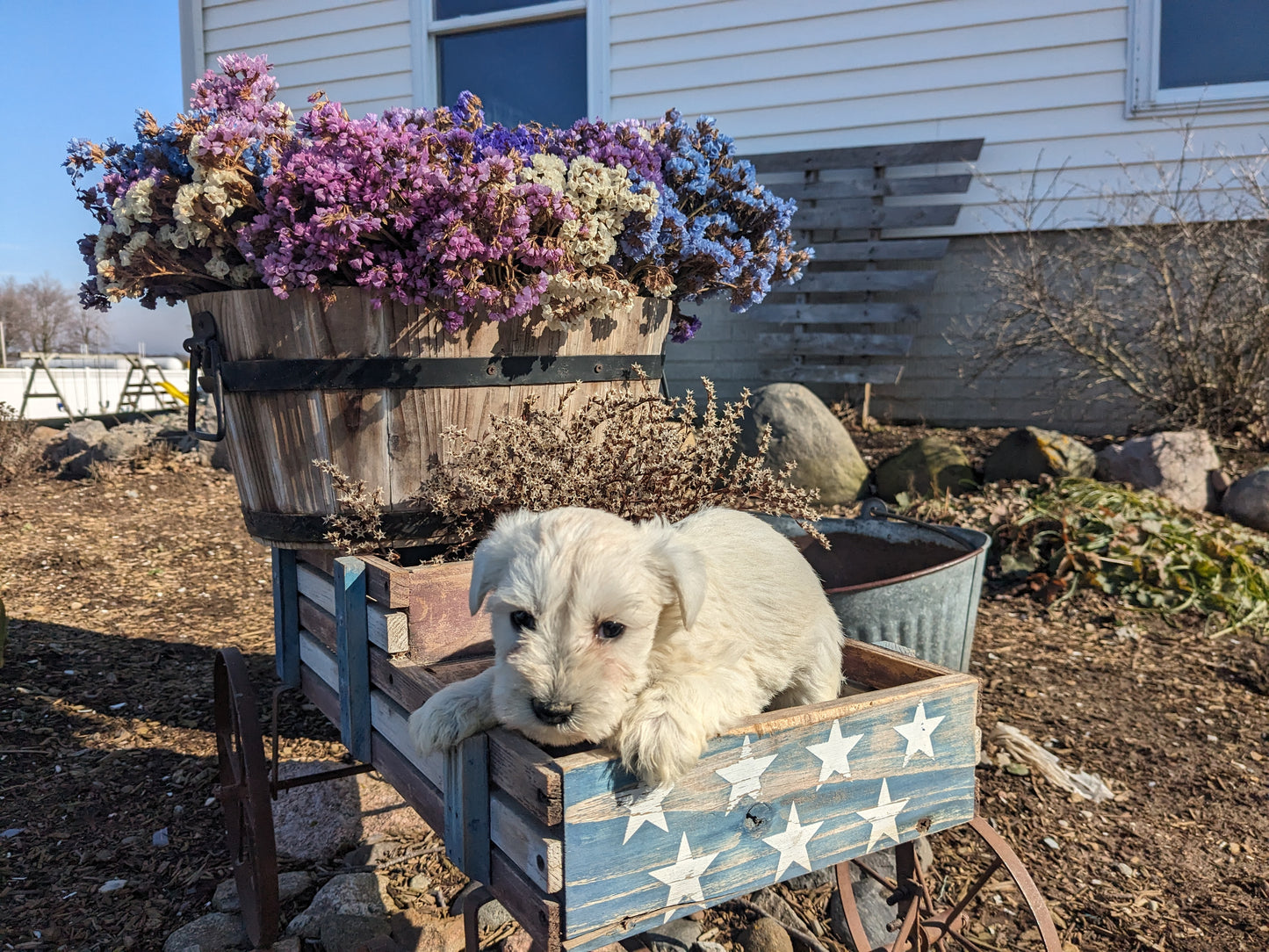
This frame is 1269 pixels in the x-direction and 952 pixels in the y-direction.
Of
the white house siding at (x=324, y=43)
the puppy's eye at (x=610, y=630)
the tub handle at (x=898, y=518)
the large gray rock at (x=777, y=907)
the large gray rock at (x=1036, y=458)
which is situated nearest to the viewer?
the puppy's eye at (x=610, y=630)

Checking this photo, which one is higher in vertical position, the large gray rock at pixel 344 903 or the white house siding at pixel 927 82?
the white house siding at pixel 927 82

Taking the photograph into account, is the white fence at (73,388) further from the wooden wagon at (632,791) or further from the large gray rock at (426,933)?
the wooden wagon at (632,791)

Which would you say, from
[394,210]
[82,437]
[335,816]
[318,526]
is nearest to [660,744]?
[318,526]

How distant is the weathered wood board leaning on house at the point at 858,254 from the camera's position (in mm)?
7410

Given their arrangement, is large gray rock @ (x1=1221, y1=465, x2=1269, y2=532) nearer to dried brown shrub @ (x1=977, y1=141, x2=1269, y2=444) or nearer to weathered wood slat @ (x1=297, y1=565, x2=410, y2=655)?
dried brown shrub @ (x1=977, y1=141, x2=1269, y2=444)

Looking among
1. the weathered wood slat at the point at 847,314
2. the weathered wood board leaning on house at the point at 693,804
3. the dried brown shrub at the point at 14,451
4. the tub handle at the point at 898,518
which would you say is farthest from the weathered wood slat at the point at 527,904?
the dried brown shrub at the point at 14,451

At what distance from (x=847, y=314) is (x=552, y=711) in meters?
6.86

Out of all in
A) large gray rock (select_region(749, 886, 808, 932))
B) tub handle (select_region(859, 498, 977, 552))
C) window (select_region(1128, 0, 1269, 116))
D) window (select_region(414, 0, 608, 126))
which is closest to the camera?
large gray rock (select_region(749, 886, 808, 932))

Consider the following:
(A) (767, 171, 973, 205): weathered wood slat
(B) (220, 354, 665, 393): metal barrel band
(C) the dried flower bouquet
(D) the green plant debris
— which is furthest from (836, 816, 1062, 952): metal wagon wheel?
(A) (767, 171, 973, 205): weathered wood slat

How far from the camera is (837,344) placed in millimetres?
7676

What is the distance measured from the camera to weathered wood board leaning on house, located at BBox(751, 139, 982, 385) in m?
7.41

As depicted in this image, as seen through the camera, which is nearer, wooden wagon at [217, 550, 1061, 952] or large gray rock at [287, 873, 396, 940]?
wooden wagon at [217, 550, 1061, 952]

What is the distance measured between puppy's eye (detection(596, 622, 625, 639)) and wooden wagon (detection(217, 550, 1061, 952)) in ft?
0.61

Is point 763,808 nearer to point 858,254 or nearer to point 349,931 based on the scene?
point 349,931
